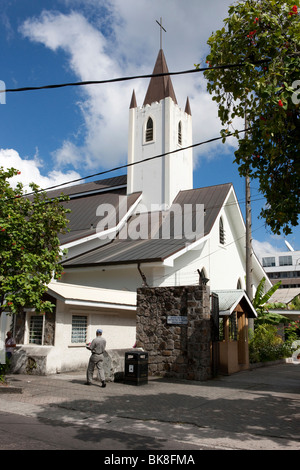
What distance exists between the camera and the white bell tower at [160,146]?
29.6m

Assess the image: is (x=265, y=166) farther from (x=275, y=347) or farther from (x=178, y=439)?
(x=275, y=347)

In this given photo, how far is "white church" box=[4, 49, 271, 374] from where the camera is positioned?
15.8 metres

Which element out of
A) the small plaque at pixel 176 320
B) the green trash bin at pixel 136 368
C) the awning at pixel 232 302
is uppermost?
the awning at pixel 232 302

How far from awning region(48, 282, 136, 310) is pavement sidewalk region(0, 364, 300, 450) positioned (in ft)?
8.84

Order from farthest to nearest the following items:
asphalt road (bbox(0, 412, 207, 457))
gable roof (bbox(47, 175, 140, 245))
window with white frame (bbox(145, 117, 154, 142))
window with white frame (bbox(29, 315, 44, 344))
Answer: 1. window with white frame (bbox(145, 117, 154, 142))
2. gable roof (bbox(47, 175, 140, 245))
3. window with white frame (bbox(29, 315, 44, 344))
4. asphalt road (bbox(0, 412, 207, 457))

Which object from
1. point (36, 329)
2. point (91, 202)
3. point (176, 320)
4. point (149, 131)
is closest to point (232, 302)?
point (176, 320)

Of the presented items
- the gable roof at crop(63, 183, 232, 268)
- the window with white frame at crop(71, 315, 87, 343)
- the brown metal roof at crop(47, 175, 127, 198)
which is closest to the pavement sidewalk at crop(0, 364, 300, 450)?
the window with white frame at crop(71, 315, 87, 343)

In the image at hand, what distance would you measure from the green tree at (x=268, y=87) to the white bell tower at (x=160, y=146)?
20215 millimetres

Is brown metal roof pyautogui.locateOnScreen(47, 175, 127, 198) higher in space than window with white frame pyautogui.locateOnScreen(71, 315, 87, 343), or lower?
higher

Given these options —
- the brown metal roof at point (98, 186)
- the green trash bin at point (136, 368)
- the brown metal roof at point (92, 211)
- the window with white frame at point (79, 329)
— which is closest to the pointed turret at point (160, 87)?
the brown metal roof at point (98, 186)

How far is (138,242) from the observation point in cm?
2409

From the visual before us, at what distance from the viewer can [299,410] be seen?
9.30 metres

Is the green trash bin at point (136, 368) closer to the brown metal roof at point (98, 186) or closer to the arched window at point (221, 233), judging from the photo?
the arched window at point (221, 233)

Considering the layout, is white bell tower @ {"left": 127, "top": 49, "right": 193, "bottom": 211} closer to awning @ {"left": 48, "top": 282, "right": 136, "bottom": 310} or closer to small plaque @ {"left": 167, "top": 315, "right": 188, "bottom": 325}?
awning @ {"left": 48, "top": 282, "right": 136, "bottom": 310}
